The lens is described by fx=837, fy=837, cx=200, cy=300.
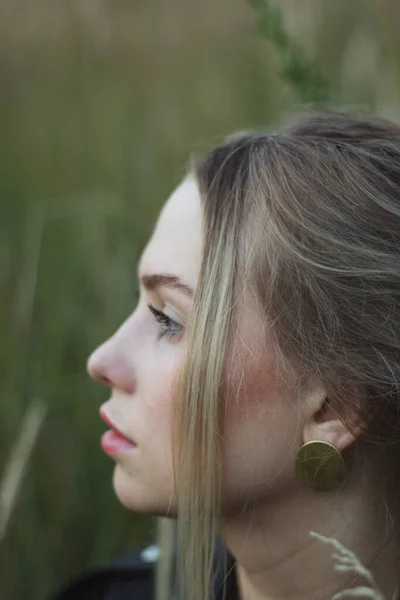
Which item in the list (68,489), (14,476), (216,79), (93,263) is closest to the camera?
(14,476)

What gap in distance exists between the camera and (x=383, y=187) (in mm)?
1167

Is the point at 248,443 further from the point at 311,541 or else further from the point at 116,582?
the point at 116,582

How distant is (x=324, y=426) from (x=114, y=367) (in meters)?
0.31

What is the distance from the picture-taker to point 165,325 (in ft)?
4.06

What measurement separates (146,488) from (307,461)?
0.79 ft

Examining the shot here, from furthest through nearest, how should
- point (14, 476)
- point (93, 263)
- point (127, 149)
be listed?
point (127, 149) → point (93, 263) → point (14, 476)

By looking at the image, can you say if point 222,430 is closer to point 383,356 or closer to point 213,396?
point 213,396

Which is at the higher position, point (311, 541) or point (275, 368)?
point (275, 368)

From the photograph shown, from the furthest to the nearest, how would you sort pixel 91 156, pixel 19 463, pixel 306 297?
pixel 91 156, pixel 19 463, pixel 306 297

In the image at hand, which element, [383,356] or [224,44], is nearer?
[383,356]

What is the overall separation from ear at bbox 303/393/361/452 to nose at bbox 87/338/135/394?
259 mm

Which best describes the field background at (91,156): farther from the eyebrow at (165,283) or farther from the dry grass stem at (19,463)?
the eyebrow at (165,283)

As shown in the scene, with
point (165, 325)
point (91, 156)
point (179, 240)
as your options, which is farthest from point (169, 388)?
point (91, 156)

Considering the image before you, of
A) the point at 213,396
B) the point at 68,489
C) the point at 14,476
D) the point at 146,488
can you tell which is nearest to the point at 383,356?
the point at 213,396
